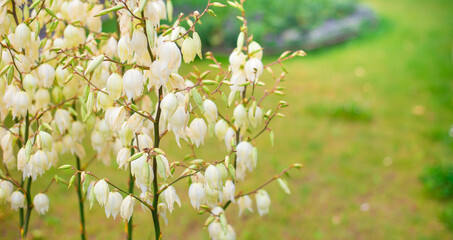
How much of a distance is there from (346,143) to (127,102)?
3175mm

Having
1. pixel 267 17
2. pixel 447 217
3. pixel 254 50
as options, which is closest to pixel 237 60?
pixel 254 50

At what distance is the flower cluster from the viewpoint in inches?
37.7

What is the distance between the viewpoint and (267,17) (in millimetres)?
6422

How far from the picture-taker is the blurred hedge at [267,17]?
5.91 meters

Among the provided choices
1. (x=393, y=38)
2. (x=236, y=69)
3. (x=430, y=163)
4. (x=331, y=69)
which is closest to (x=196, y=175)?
(x=236, y=69)

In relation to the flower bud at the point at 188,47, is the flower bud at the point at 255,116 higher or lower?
lower

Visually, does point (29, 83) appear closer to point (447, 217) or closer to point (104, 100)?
point (104, 100)

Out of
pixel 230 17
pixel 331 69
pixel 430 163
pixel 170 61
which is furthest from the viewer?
pixel 230 17

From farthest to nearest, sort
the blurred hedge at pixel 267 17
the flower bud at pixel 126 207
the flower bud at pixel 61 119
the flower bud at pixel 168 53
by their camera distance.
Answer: the blurred hedge at pixel 267 17
the flower bud at pixel 61 119
the flower bud at pixel 126 207
the flower bud at pixel 168 53

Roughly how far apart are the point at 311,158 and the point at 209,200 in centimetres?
262

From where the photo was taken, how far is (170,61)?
0.92 metres

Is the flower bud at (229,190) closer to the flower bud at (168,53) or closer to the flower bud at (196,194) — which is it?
the flower bud at (196,194)

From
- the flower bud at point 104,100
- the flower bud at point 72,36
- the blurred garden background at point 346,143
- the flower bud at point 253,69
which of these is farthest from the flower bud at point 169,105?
the blurred garden background at point 346,143

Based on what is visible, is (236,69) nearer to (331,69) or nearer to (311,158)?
(311,158)
